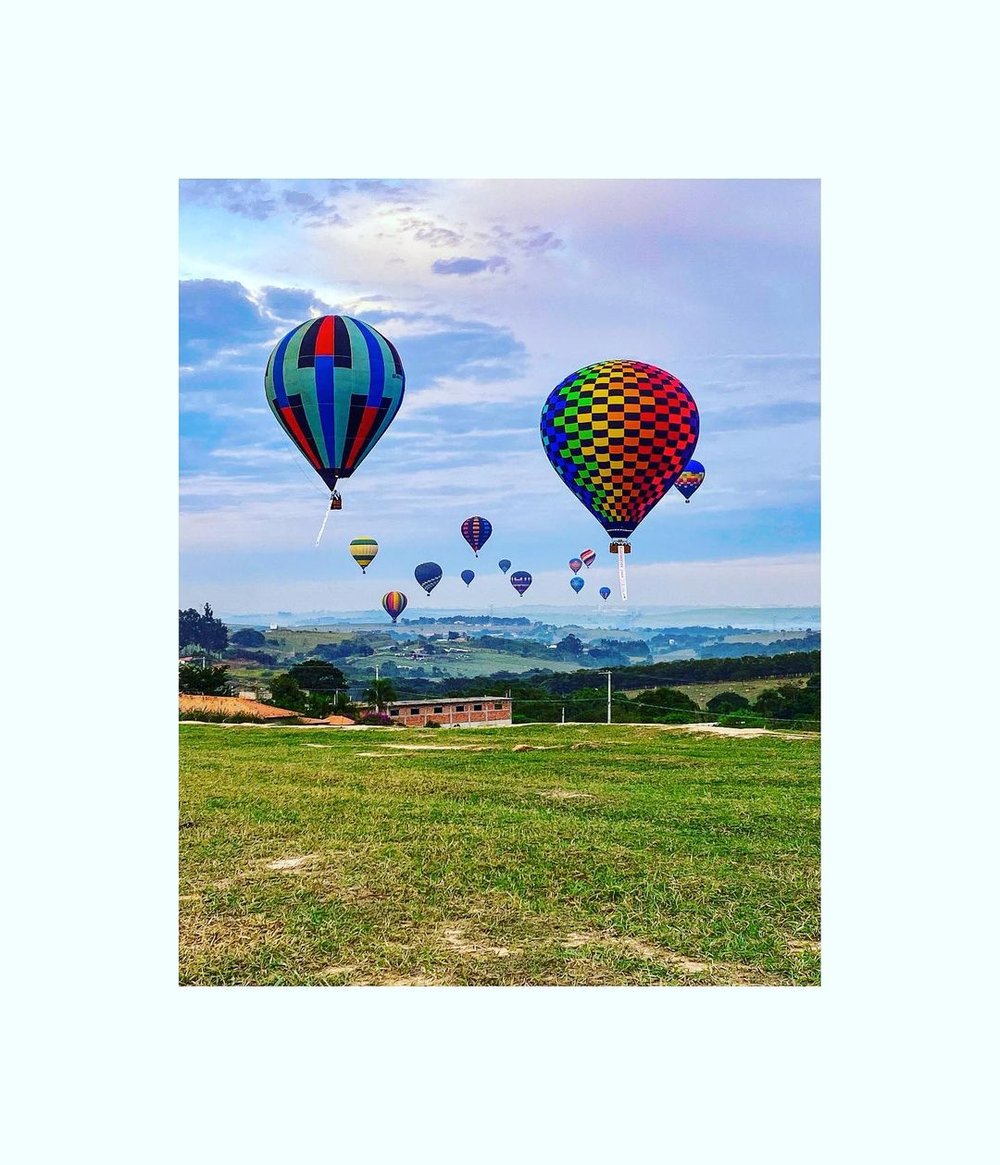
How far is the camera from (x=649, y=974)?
5723 millimetres

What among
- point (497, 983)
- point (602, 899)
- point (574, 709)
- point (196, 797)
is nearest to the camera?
point (497, 983)

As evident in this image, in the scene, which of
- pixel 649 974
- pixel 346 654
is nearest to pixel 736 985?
pixel 649 974

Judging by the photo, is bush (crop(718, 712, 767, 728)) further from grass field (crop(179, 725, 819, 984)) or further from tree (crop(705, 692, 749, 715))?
grass field (crop(179, 725, 819, 984))

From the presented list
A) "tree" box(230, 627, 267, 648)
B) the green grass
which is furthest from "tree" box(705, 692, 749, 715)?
"tree" box(230, 627, 267, 648)

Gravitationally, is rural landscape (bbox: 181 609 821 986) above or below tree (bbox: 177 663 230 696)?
below

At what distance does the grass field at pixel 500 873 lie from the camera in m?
5.79

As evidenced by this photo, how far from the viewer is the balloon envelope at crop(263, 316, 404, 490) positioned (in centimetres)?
863

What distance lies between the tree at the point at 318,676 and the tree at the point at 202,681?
1169 mm

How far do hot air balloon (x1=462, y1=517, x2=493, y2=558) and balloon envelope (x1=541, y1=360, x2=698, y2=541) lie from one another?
30.4 feet

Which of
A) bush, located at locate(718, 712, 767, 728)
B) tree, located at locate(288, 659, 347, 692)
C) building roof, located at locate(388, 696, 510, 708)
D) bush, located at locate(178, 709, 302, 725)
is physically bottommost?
building roof, located at locate(388, 696, 510, 708)

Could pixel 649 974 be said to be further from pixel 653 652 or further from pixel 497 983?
pixel 653 652

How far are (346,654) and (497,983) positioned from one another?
1265 centimetres

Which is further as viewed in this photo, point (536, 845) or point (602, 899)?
point (536, 845)

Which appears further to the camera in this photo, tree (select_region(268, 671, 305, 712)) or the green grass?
the green grass
